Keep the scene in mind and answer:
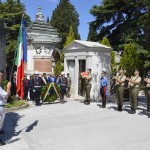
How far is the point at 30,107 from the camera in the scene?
14.5 m

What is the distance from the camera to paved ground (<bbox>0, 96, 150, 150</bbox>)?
25.2 feet

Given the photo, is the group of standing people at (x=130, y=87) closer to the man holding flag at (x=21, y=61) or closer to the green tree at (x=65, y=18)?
the man holding flag at (x=21, y=61)

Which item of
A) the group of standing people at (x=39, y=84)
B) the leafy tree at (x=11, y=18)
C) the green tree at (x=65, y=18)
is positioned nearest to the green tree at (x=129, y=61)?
the group of standing people at (x=39, y=84)

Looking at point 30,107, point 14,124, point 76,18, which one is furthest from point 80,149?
point 76,18

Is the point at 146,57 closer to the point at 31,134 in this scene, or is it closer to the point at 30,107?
the point at 30,107

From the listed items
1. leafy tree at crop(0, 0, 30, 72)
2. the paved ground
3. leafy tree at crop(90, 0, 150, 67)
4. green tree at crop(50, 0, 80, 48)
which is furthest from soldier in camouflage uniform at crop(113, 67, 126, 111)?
green tree at crop(50, 0, 80, 48)

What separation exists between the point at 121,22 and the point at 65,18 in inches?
1210

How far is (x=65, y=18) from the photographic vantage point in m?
57.5

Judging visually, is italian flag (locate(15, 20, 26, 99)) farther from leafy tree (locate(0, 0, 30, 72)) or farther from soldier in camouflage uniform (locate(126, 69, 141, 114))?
leafy tree (locate(0, 0, 30, 72))

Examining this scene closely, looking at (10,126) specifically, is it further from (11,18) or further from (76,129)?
(11,18)

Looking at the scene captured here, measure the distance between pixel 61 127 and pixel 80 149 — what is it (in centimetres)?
262

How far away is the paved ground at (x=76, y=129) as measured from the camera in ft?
25.2

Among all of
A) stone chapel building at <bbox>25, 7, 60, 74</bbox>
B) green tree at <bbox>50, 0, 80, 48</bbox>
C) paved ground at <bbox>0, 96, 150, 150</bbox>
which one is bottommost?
paved ground at <bbox>0, 96, 150, 150</bbox>

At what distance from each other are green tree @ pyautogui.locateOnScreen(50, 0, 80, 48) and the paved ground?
42172mm
